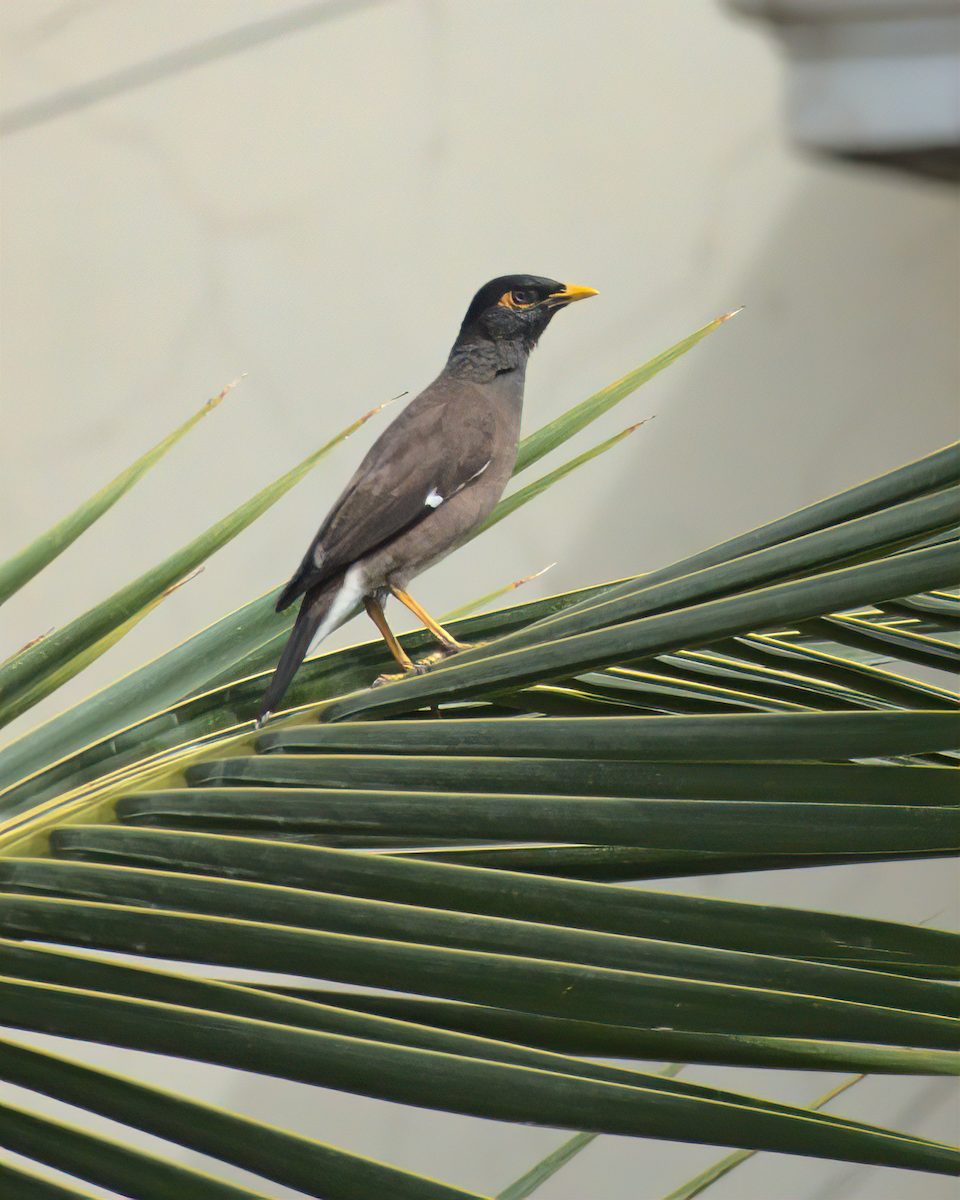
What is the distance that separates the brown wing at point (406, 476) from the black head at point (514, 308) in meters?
0.06

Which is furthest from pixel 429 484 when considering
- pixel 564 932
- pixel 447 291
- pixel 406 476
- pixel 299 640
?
pixel 447 291

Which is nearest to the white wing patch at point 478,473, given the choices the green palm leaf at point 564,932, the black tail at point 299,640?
the black tail at point 299,640

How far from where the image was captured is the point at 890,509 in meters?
0.21

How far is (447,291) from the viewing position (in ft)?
4.95

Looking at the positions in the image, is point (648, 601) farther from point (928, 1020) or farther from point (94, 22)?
point (94, 22)

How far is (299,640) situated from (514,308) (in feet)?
1.14

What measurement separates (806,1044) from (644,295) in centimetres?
151

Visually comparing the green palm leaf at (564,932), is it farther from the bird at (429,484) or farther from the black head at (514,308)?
the black head at (514,308)

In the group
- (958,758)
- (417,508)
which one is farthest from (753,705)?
(417,508)

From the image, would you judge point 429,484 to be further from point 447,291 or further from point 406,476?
point 447,291

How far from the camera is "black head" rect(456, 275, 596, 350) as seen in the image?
671mm

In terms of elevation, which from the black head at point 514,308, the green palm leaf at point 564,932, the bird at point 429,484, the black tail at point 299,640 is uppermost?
the black head at point 514,308

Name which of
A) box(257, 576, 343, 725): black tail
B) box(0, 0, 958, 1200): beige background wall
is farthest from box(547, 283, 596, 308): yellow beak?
box(0, 0, 958, 1200): beige background wall

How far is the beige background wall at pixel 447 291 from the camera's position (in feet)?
4.38
